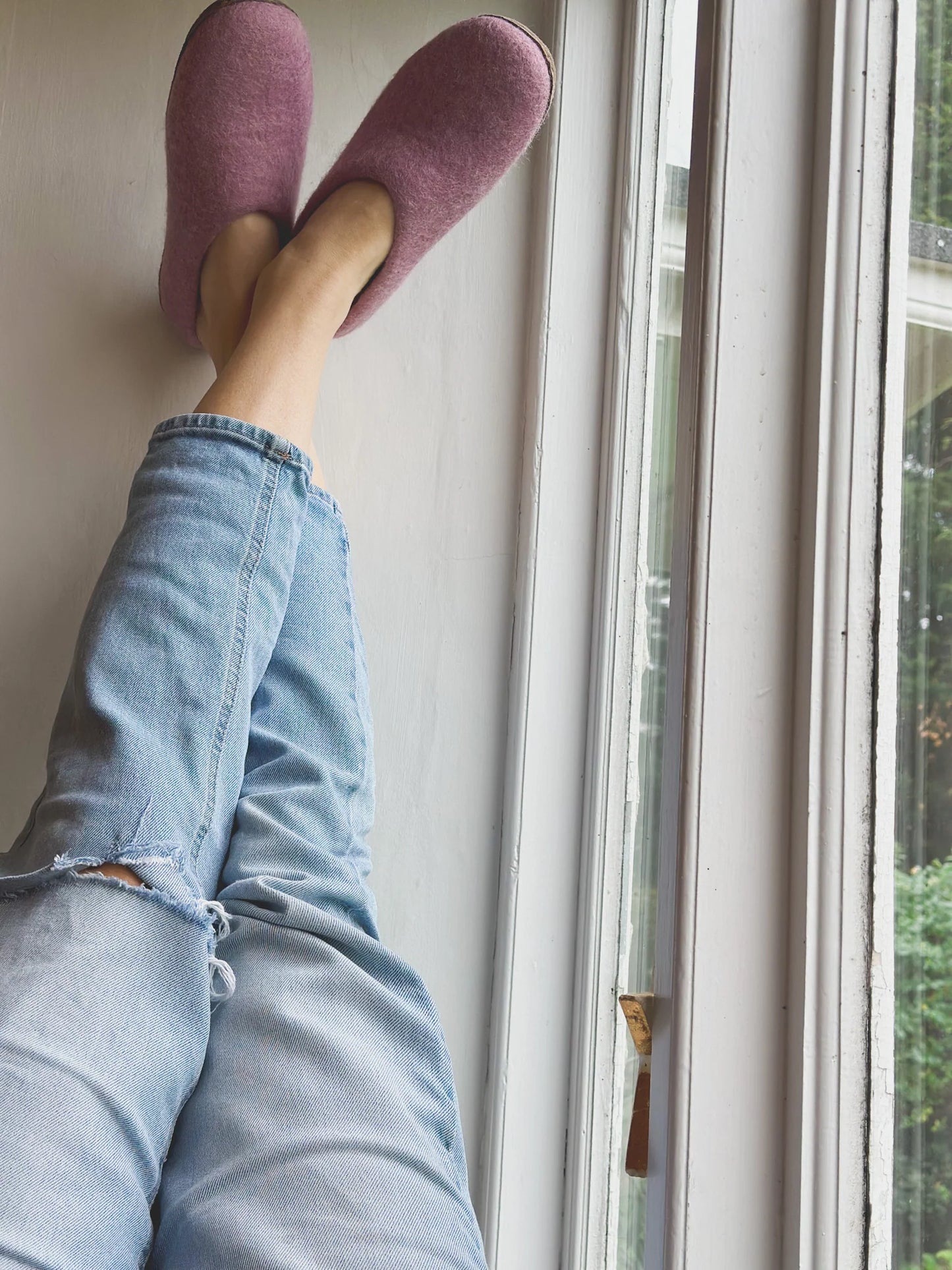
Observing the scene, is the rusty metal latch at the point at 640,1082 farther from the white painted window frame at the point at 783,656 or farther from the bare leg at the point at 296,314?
the bare leg at the point at 296,314

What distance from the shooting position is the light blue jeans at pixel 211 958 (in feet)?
1.36

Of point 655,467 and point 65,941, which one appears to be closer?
point 65,941

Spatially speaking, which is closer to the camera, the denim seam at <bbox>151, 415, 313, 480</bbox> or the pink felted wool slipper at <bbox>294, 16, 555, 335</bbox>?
the denim seam at <bbox>151, 415, 313, 480</bbox>

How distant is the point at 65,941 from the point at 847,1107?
1.19 feet

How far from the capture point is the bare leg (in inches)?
26.6

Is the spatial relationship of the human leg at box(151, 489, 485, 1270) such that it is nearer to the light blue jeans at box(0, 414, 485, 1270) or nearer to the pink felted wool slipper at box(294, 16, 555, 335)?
the light blue jeans at box(0, 414, 485, 1270)

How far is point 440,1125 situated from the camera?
492mm

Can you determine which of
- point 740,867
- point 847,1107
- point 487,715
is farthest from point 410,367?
point 847,1107

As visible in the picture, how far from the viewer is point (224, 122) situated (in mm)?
799

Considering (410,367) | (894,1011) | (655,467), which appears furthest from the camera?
(410,367)

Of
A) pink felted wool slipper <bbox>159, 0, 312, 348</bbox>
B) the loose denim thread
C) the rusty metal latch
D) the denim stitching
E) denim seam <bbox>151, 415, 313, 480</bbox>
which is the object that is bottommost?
the rusty metal latch

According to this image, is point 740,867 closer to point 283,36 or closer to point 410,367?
point 410,367

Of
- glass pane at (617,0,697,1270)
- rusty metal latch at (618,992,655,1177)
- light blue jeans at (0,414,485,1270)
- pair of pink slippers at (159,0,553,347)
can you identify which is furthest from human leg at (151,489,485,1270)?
pair of pink slippers at (159,0,553,347)

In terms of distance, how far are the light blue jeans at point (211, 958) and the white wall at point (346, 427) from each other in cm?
20
